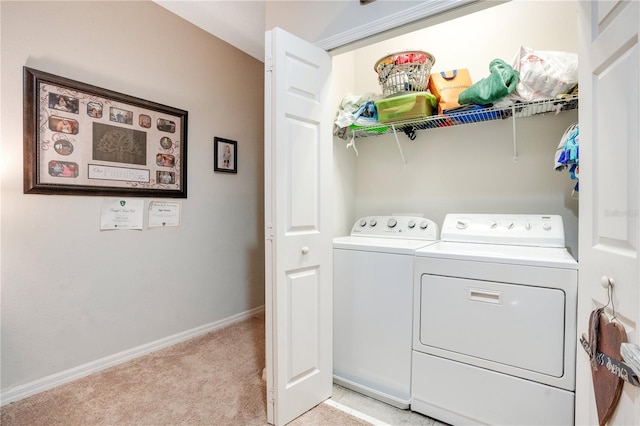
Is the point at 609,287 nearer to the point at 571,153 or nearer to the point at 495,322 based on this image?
the point at 495,322

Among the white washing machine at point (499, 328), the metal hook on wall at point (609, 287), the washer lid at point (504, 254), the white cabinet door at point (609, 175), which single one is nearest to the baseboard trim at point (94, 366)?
the white washing machine at point (499, 328)

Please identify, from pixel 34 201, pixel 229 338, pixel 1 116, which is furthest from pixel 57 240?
pixel 229 338

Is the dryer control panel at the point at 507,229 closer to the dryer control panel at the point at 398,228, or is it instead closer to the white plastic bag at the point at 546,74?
the dryer control panel at the point at 398,228

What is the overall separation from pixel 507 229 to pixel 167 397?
2.16 m

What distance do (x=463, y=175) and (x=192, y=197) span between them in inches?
83.7

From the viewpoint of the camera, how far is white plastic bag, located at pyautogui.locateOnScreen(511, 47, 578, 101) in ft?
4.92

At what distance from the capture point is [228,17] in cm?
253

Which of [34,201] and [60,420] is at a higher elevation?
[34,201]

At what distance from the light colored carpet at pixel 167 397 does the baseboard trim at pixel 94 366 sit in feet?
0.13

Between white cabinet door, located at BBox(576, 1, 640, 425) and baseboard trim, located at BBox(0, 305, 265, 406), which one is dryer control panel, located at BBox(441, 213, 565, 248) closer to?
white cabinet door, located at BBox(576, 1, 640, 425)

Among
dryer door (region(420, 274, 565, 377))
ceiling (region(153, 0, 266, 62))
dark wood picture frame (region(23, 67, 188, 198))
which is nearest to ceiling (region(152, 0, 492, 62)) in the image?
ceiling (region(153, 0, 266, 62))

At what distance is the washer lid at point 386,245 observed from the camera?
1680 mm

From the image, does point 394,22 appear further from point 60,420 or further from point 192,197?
point 60,420

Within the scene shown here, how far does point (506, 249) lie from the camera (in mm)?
1585
